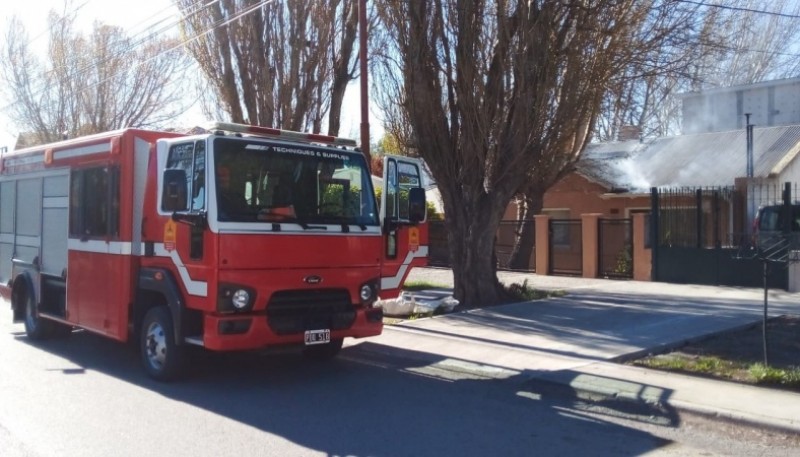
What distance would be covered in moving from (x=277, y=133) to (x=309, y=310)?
2086 millimetres

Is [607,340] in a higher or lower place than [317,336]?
lower

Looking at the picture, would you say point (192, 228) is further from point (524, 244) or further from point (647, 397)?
point (524, 244)

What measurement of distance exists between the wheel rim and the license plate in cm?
163

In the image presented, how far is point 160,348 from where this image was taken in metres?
9.30

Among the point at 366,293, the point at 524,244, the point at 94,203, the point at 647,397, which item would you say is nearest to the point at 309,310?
the point at 366,293

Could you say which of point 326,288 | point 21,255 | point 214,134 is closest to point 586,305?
point 326,288

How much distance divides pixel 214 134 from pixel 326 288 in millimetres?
2139

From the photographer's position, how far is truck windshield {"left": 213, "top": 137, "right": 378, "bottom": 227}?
8695 mm

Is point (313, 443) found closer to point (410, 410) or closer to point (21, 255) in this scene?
point (410, 410)

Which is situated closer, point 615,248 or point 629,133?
point 615,248

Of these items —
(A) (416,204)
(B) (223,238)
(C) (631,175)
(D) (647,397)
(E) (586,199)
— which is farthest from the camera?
(C) (631,175)

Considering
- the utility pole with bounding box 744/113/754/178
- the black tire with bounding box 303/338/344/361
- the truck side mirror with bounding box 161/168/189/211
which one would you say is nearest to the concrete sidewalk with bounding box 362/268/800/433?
the black tire with bounding box 303/338/344/361

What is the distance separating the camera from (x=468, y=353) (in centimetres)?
1084

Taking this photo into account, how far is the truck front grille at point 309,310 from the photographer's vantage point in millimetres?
8844
